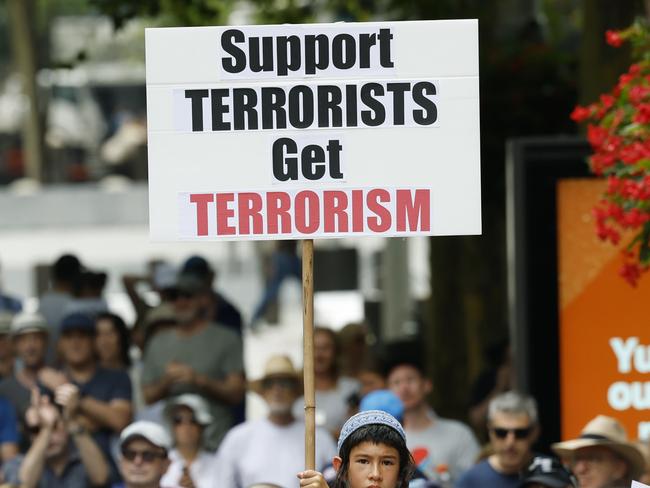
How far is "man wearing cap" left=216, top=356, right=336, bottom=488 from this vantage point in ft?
33.2

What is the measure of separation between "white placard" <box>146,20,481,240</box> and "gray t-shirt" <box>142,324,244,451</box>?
4479 mm

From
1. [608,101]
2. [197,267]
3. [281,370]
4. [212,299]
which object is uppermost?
[608,101]

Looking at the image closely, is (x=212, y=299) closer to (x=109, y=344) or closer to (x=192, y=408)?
(x=109, y=344)

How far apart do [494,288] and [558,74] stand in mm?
1915

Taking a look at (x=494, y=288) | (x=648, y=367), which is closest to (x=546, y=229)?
(x=648, y=367)

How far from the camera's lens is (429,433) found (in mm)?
10422

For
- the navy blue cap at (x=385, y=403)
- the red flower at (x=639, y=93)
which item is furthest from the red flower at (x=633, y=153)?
the navy blue cap at (x=385, y=403)

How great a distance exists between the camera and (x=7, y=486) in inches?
391

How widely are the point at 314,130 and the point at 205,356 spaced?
4.62 m

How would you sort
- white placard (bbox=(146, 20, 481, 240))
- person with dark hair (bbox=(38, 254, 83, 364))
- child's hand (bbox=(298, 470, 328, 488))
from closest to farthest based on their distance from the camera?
child's hand (bbox=(298, 470, 328, 488))
white placard (bbox=(146, 20, 481, 240))
person with dark hair (bbox=(38, 254, 83, 364))

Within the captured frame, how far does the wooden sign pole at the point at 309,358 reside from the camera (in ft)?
21.6

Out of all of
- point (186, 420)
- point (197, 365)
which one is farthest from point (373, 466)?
point (197, 365)

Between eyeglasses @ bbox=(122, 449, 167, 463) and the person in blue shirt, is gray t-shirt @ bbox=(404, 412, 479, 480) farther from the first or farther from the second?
the person in blue shirt

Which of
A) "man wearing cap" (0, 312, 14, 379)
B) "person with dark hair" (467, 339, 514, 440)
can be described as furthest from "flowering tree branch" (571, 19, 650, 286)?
"man wearing cap" (0, 312, 14, 379)
